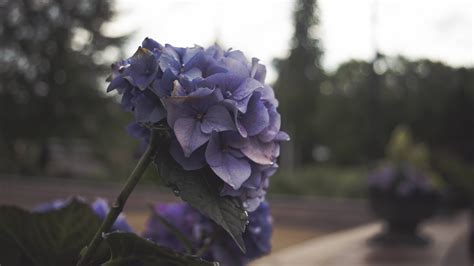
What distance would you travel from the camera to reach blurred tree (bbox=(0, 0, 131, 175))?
22703 mm

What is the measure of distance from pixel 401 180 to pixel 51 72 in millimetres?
18964

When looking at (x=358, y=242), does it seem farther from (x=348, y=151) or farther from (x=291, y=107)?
(x=348, y=151)

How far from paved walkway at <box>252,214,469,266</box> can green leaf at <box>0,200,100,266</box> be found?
4142mm

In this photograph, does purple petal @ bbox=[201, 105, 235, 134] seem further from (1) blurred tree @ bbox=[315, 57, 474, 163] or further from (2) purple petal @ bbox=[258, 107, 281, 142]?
(1) blurred tree @ bbox=[315, 57, 474, 163]

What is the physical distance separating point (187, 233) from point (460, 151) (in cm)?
3733

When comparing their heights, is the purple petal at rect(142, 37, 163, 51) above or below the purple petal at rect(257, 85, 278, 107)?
below

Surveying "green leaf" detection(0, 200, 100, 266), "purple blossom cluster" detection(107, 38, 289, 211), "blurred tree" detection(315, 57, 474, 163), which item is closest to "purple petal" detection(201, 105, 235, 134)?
"purple blossom cluster" detection(107, 38, 289, 211)

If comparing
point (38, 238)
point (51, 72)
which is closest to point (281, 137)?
point (38, 238)

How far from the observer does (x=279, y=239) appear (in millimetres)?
9719

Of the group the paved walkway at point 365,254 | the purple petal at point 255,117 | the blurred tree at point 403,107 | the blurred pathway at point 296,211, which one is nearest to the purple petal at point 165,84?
the purple petal at point 255,117

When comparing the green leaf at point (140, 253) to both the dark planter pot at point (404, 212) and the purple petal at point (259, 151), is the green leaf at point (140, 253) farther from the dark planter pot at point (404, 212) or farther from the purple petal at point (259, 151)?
the dark planter pot at point (404, 212)

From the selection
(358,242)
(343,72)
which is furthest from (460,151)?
(358,242)

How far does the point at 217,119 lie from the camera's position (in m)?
0.73

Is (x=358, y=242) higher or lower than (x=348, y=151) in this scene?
lower
